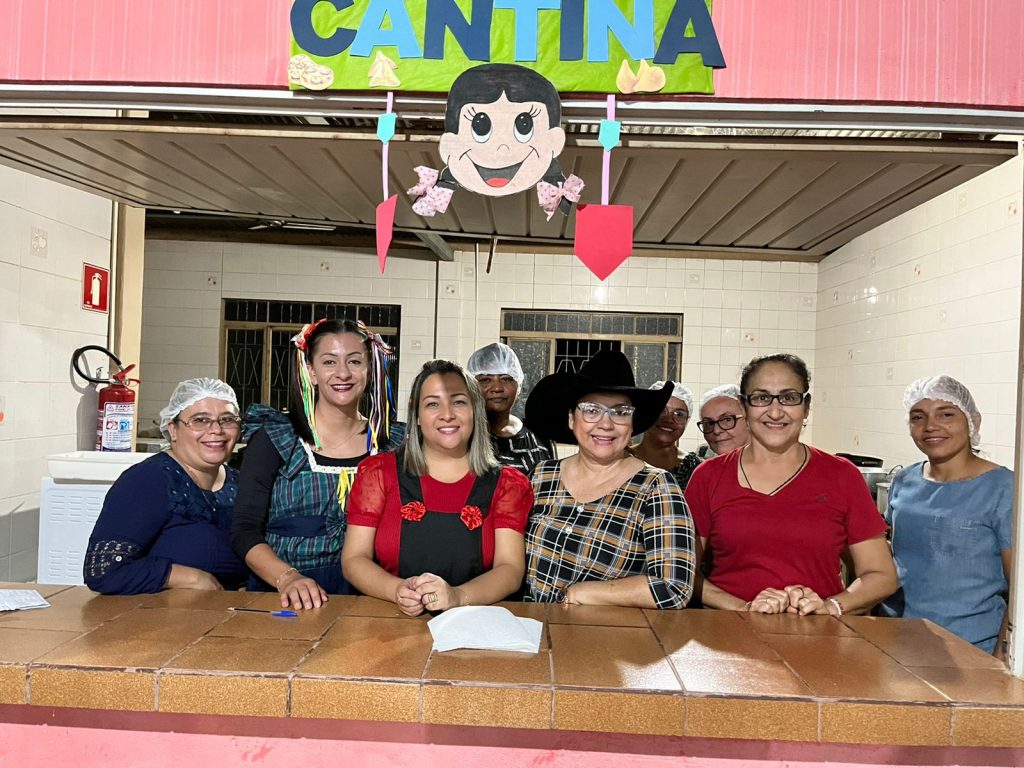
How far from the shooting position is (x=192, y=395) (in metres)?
2.47

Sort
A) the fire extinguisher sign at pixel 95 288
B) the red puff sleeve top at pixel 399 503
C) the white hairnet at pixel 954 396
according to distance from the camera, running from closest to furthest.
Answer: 1. the red puff sleeve top at pixel 399 503
2. the white hairnet at pixel 954 396
3. the fire extinguisher sign at pixel 95 288

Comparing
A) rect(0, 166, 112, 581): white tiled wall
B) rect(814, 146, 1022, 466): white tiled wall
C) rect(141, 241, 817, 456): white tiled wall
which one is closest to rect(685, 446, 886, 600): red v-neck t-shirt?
rect(814, 146, 1022, 466): white tiled wall

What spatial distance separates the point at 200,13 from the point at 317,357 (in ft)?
3.17

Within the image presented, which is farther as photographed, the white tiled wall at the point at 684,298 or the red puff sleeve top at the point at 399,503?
the white tiled wall at the point at 684,298

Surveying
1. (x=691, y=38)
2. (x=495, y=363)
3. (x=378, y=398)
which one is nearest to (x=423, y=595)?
(x=378, y=398)

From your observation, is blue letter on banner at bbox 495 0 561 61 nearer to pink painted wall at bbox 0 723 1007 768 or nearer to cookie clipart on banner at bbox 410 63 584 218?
cookie clipart on banner at bbox 410 63 584 218

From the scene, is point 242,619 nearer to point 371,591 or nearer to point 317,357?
point 371,591

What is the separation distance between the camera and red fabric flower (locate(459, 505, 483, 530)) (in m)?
2.04

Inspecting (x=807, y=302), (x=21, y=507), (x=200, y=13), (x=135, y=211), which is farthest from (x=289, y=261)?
(x=200, y=13)

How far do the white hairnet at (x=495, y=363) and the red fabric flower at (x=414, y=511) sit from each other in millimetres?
1758

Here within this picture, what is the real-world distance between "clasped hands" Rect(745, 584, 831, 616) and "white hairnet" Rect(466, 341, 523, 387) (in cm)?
199

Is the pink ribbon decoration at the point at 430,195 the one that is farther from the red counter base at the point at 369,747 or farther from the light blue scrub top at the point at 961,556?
the light blue scrub top at the point at 961,556

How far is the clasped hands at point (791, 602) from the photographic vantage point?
1930 mm

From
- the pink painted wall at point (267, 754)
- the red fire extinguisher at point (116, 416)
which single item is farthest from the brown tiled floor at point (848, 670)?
the red fire extinguisher at point (116, 416)
